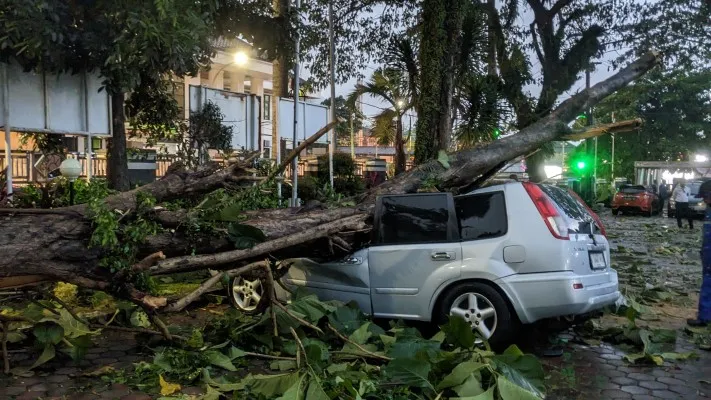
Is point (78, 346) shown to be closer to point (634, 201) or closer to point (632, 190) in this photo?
point (634, 201)

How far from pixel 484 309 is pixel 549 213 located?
41.1 inches

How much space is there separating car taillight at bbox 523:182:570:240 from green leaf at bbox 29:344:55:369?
4327mm

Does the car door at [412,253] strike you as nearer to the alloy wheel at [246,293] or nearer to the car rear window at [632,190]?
the alloy wheel at [246,293]

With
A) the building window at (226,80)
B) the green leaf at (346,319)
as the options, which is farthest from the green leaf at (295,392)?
the building window at (226,80)

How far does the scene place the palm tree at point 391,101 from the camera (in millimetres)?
14506

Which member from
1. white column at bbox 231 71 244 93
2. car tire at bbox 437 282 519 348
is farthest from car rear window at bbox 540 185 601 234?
white column at bbox 231 71 244 93

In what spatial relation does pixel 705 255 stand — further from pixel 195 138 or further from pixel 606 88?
pixel 195 138

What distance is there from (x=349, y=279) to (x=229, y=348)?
1355 mm

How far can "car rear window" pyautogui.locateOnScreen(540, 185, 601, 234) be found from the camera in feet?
19.1

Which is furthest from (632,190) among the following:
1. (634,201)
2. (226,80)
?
(226,80)

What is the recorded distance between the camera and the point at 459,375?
4.25 metres

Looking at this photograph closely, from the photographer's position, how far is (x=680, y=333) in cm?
673

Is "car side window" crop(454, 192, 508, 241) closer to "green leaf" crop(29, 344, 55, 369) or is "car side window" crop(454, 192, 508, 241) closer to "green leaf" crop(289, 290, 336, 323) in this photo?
"green leaf" crop(289, 290, 336, 323)

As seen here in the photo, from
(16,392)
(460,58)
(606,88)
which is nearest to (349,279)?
(16,392)
